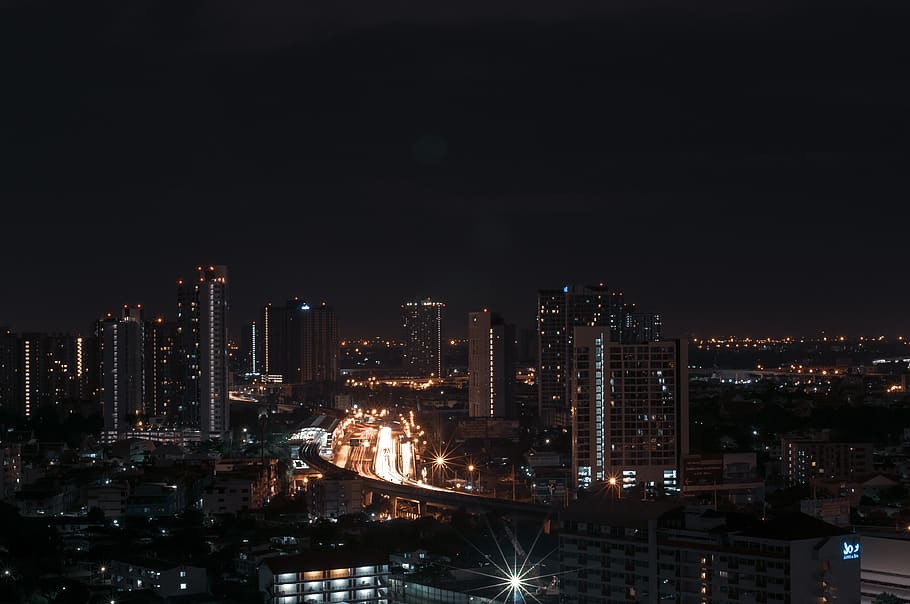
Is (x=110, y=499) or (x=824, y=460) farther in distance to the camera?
(x=824, y=460)

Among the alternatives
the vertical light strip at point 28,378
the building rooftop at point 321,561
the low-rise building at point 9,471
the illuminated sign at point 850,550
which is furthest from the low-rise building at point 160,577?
the vertical light strip at point 28,378

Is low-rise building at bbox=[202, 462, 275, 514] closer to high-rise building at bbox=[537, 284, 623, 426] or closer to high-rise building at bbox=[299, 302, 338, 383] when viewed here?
high-rise building at bbox=[537, 284, 623, 426]

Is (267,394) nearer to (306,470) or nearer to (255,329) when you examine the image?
(255,329)

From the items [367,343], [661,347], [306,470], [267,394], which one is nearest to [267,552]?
[661,347]

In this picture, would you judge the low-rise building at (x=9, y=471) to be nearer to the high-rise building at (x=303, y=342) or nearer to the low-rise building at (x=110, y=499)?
the low-rise building at (x=110, y=499)

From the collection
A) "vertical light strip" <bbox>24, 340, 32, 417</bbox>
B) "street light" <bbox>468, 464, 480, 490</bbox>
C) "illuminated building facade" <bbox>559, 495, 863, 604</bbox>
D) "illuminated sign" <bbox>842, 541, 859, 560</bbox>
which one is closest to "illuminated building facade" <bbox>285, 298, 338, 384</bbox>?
"vertical light strip" <bbox>24, 340, 32, 417</bbox>

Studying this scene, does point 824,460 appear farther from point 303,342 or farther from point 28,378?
point 303,342

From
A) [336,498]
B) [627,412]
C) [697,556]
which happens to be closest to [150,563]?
[697,556]
